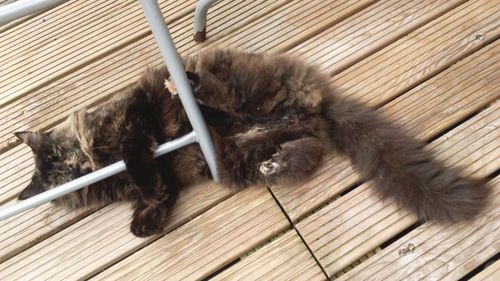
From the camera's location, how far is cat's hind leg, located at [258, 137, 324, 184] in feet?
5.16

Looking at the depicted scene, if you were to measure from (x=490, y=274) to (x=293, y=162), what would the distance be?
0.70 metres

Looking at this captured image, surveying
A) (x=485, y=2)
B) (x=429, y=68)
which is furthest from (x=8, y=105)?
(x=485, y=2)

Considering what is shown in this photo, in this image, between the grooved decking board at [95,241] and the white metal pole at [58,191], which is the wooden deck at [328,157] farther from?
the white metal pole at [58,191]

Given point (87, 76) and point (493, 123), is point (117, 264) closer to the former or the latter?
point (87, 76)

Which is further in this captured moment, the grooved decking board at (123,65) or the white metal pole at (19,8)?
the grooved decking board at (123,65)

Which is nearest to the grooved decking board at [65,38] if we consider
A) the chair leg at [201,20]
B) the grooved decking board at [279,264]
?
the chair leg at [201,20]

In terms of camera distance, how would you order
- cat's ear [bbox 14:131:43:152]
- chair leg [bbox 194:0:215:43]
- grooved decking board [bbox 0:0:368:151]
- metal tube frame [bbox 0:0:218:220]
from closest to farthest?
1. metal tube frame [bbox 0:0:218:220]
2. cat's ear [bbox 14:131:43:152]
3. chair leg [bbox 194:0:215:43]
4. grooved decking board [bbox 0:0:368:151]

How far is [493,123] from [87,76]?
65.4 inches

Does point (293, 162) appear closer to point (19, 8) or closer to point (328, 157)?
point (328, 157)

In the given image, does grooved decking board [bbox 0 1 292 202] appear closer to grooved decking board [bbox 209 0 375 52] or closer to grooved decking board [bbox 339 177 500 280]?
grooved decking board [bbox 209 0 375 52]

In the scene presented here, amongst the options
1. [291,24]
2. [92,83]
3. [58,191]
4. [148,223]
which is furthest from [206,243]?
[291,24]

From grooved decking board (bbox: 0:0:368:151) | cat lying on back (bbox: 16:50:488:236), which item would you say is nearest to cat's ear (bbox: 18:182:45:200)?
cat lying on back (bbox: 16:50:488:236)

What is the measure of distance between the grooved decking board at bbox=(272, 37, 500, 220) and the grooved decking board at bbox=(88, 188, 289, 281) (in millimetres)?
95

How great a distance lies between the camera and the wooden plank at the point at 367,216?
1474mm
